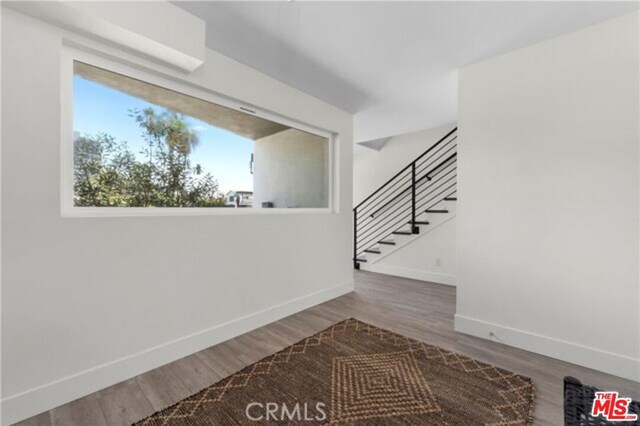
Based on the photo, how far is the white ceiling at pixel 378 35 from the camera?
6.32 ft

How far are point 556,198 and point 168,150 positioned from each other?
306 cm

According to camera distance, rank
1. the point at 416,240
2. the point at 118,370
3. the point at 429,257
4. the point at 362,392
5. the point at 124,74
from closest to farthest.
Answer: the point at 362,392
the point at 118,370
the point at 124,74
the point at 429,257
the point at 416,240

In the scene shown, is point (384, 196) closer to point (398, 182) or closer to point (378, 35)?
point (398, 182)

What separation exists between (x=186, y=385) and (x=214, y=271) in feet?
2.81

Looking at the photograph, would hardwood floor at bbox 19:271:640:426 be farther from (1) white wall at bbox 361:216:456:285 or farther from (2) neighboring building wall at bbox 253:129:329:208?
(2) neighboring building wall at bbox 253:129:329:208

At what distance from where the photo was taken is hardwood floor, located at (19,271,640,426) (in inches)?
64.1

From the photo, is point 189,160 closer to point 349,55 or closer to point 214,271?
point 214,271

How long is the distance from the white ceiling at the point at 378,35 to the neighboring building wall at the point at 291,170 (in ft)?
2.02

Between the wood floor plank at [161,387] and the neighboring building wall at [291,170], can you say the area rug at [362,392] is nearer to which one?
the wood floor plank at [161,387]

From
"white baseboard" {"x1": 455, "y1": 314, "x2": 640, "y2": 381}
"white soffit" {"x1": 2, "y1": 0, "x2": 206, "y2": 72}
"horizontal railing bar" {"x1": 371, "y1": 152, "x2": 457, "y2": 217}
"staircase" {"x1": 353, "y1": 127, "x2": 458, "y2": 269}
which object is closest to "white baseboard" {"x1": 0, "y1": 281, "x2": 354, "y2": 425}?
"white baseboard" {"x1": 455, "y1": 314, "x2": 640, "y2": 381}

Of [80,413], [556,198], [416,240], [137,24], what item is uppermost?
[137,24]

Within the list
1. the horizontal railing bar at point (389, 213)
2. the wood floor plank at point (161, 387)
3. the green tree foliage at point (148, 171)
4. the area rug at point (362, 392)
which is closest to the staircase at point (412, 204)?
the horizontal railing bar at point (389, 213)

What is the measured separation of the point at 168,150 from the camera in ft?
7.48

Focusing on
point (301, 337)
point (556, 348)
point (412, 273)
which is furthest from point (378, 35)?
point (412, 273)
